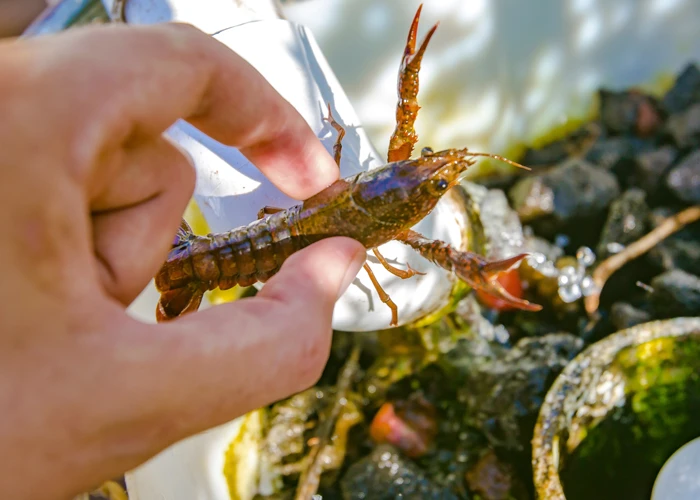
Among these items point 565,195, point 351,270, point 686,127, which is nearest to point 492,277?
point 351,270

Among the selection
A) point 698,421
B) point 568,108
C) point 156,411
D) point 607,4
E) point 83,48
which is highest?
point 83,48

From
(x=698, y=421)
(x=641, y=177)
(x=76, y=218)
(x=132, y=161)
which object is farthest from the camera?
(x=641, y=177)

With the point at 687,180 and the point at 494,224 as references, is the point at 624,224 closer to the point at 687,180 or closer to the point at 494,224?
the point at 687,180

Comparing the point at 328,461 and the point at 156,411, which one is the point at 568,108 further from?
the point at 156,411

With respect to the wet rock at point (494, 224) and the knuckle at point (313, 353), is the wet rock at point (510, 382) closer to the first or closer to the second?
the wet rock at point (494, 224)

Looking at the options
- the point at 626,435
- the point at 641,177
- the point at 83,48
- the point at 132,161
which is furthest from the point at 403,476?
the point at 641,177

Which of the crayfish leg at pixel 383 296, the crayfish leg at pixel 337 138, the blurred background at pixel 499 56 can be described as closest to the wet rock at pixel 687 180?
the blurred background at pixel 499 56

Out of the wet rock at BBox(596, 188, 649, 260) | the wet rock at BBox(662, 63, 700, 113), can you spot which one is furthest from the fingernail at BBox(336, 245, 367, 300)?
the wet rock at BBox(662, 63, 700, 113)
